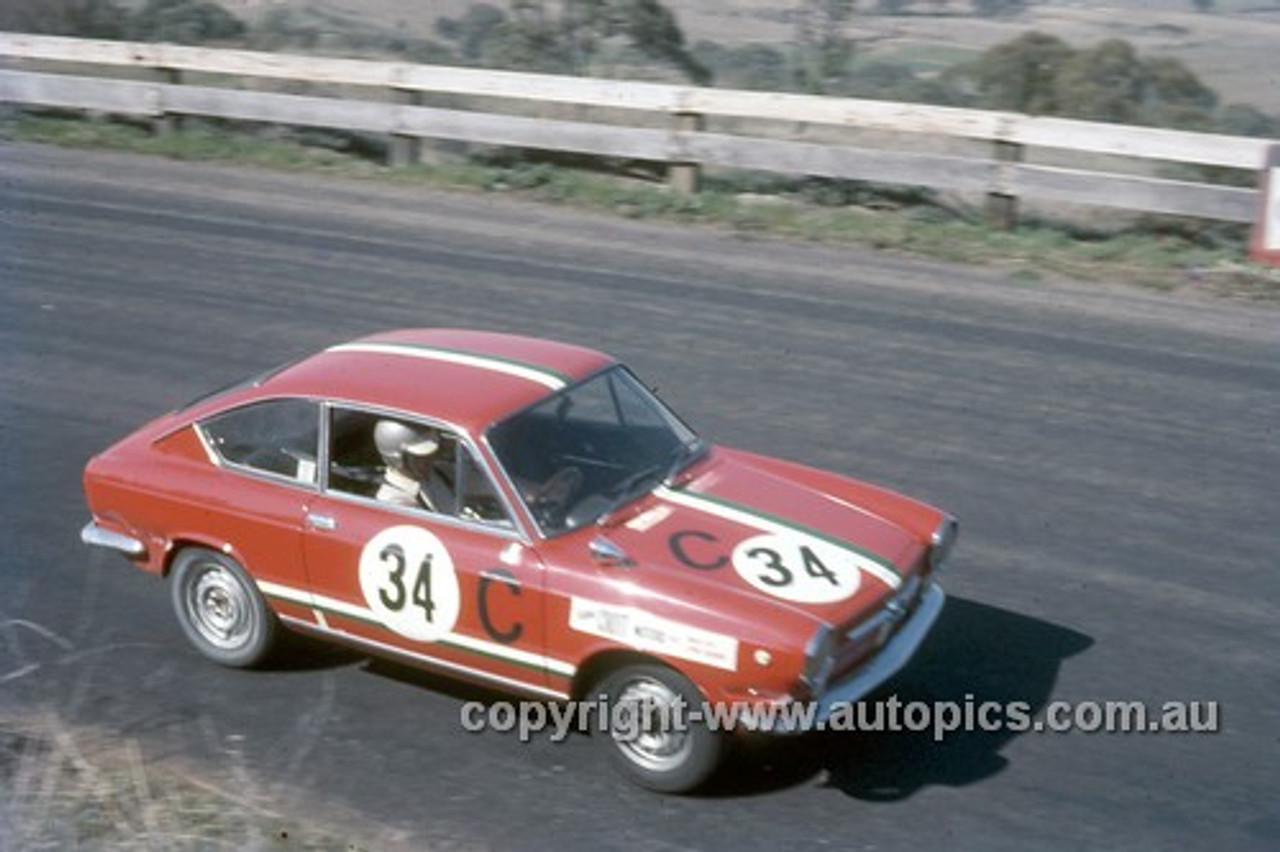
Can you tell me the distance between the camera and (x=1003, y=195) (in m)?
15.0

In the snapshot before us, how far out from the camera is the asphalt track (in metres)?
5.97

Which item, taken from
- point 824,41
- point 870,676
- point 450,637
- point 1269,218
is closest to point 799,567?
point 870,676

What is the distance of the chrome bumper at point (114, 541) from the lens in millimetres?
7074

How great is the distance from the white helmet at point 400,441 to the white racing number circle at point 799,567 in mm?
1276

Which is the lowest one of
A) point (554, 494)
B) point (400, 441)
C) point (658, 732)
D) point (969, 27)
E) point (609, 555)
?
point (658, 732)

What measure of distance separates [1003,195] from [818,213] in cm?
175

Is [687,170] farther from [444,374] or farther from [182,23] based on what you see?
[182,23]

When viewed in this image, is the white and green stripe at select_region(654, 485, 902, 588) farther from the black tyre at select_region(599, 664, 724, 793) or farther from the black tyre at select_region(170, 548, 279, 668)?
the black tyre at select_region(170, 548, 279, 668)

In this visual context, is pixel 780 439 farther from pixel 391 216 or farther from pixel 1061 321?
pixel 391 216

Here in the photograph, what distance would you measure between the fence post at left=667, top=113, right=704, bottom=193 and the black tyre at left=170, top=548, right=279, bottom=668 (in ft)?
33.4

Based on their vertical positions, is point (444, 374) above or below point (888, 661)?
above

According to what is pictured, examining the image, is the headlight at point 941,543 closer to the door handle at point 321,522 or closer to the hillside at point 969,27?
the door handle at point 321,522

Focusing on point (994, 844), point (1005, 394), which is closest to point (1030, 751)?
point (994, 844)

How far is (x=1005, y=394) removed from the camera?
10.7 metres
